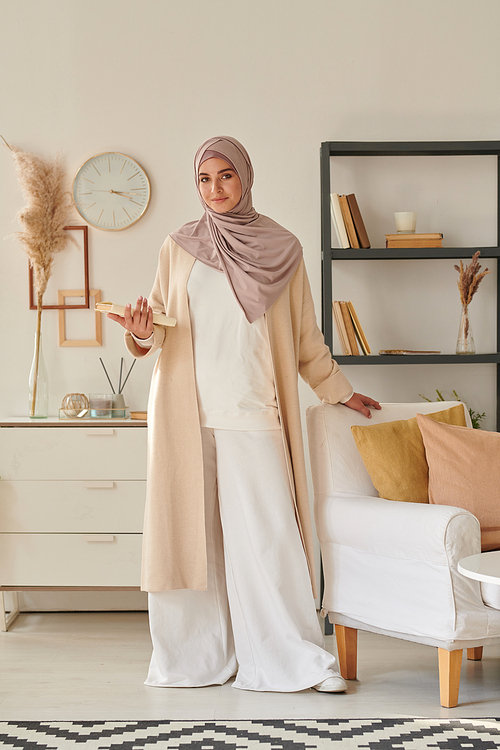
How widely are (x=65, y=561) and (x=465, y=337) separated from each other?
72.2 inches

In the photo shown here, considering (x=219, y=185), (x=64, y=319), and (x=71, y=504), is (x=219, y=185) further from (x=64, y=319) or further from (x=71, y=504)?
(x=71, y=504)

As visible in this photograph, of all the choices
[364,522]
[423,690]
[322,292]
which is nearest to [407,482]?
[364,522]

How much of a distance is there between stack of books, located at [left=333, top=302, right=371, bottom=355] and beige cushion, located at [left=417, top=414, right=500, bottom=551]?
67cm

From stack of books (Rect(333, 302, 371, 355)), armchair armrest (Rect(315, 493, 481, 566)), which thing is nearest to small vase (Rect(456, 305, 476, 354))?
stack of books (Rect(333, 302, 371, 355))

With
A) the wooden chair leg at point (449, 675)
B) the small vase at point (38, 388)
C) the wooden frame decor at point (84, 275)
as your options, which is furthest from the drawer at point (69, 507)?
the wooden chair leg at point (449, 675)

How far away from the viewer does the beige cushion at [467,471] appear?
206 centimetres

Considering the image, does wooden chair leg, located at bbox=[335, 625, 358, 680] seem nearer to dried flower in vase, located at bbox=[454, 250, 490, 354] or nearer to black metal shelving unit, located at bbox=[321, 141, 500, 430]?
black metal shelving unit, located at bbox=[321, 141, 500, 430]

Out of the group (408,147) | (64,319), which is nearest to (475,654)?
(408,147)

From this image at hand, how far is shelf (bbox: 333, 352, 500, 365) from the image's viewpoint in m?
2.80

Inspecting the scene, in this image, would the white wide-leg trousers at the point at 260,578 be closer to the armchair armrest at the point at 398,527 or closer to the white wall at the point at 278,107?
the armchair armrest at the point at 398,527

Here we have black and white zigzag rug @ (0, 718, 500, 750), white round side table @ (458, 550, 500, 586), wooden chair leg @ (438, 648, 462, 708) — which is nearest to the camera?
white round side table @ (458, 550, 500, 586)

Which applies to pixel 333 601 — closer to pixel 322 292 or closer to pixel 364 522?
pixel 364 522

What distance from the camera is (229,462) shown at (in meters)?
2.10

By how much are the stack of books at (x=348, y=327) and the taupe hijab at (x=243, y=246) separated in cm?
68
